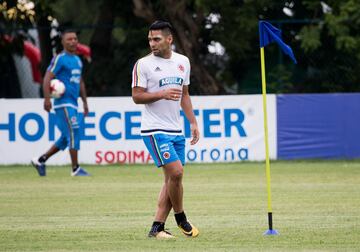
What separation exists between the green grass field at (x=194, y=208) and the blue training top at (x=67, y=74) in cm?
135

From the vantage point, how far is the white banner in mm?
20719

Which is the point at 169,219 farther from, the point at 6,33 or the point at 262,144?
the point at 6,33

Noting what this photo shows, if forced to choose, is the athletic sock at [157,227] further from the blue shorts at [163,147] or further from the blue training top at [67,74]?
the blue training top at [67,74]

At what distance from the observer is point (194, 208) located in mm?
12570

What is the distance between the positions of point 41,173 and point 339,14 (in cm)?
885

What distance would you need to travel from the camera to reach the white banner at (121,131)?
816 inches

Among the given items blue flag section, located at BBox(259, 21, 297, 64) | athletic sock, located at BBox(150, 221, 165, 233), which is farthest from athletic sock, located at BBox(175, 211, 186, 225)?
blue flag section, located at BBox(259, 21, 297, 64)

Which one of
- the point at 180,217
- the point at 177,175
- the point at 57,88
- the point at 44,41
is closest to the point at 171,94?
the point at 177,175

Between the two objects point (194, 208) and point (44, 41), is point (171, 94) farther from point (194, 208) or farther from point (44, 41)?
point (44, 41)

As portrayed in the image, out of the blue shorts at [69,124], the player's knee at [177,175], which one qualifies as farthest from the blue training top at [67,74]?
the player's knee at [177,175]

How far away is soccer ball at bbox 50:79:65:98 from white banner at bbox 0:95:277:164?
332 cm

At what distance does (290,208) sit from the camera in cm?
1230

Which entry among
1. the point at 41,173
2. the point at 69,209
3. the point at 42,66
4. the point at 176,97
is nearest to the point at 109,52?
the point at 42,66

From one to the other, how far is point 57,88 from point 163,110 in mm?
7894
